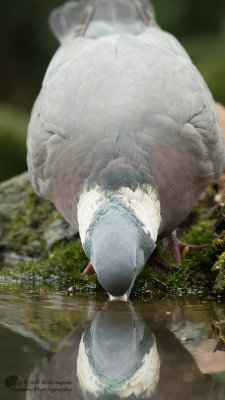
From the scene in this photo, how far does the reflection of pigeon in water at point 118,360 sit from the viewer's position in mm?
2873

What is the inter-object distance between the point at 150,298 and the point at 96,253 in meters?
0.86

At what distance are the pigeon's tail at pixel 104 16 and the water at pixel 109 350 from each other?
3.15 meters

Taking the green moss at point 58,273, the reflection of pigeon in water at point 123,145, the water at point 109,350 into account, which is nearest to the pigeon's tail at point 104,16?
the reflection of pigeon in water at point 123,145

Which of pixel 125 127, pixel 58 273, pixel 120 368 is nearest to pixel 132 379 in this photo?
pixel 120 368

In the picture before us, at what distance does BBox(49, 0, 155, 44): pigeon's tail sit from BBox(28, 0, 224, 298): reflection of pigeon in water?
53 cm

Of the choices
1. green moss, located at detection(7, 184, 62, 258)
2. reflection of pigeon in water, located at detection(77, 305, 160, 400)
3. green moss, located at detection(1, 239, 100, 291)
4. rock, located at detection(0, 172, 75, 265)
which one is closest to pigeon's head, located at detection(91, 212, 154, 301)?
reflection of pigeon in water, located at detection(77, 305, 160, 400)

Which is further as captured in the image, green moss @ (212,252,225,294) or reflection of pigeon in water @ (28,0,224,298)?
green moss @ (212,252,225,294)

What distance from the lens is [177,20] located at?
412 inches

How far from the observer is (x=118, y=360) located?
3.18 meters

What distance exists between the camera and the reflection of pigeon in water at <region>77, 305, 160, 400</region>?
9.43ft

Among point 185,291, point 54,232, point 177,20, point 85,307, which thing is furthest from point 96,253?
point 177,20

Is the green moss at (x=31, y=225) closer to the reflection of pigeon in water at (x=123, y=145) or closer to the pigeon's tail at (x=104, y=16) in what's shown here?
the reflection of pigeon in water at (x=123, y=145)

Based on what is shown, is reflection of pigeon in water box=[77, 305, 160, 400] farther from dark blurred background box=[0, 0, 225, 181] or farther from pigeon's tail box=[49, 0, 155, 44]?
dark blurred background box=[0, 0, 225, 181]

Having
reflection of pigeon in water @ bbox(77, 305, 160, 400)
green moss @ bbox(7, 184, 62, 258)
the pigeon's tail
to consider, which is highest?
the pigeon's tail
